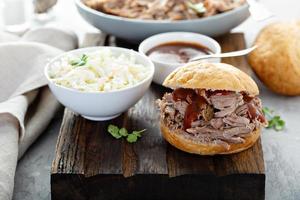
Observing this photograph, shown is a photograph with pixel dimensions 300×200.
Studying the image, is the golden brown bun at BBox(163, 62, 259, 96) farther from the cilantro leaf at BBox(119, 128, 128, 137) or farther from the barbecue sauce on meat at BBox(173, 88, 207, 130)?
the cilantro leaf at BBox(119, 128, 128, 137)

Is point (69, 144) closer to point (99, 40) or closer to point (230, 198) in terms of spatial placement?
point (230, 198)

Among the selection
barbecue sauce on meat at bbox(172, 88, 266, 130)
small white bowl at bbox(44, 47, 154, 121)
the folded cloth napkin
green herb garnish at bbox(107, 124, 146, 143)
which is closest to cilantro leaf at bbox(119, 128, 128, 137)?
green herb garnish at bbox(107, 124, 146, 143)

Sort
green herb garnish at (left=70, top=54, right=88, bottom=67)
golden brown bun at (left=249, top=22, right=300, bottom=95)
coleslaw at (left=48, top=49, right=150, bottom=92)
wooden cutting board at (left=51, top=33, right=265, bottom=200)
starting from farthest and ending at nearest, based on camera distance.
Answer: golden brown bun at (left=249, top=22, right=300, bottom=95) → green herb garnish at (left=70, top=54, right=88, bottom=67) → coleslaw at (left=48, top=49, right=150, bottom=92) → wooden cutting board at (left=51, top=33, right=265, bottom=200)

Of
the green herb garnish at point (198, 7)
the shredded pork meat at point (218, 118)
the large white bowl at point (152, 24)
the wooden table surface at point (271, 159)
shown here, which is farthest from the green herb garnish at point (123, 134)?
the green herb garnish at point (198, 7)

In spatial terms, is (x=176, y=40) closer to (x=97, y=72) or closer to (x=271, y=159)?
(x=97, y=72)

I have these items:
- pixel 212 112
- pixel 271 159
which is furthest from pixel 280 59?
pixel 212 112

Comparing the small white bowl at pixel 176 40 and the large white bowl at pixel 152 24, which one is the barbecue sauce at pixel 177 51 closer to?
the small white bowl at pixel 176 40
